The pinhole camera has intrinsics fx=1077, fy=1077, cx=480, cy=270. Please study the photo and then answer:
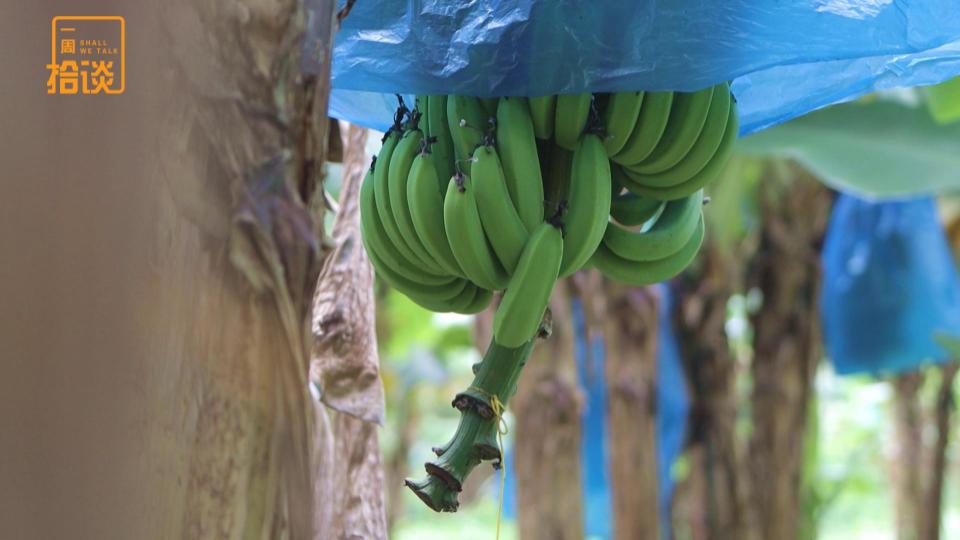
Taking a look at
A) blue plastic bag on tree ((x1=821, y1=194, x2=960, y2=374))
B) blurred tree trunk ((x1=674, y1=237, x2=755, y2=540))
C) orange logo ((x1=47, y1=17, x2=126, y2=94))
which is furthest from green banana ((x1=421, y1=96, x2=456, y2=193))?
blue plastic bag on tree ((x1=821, y1=194, x2=960, y2=374))

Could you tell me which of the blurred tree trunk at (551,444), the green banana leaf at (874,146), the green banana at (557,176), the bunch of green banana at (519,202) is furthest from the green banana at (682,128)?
the green banana leaf at (874,146)

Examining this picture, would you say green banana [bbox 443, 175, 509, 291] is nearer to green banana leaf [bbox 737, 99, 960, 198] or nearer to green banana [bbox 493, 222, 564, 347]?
green banana [bbox 493, 222, 564, 347]

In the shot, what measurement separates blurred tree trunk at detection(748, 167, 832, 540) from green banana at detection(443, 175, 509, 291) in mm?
3111

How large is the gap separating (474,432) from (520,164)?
0.28 meters

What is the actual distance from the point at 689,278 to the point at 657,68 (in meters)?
2.81

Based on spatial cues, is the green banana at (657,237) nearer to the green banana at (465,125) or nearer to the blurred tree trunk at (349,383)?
the green banana at (465,125)

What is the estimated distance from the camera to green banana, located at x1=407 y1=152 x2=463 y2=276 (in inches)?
45.9

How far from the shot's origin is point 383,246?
1.26m

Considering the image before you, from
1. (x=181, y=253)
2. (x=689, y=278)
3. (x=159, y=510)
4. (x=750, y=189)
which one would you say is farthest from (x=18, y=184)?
(x=750, y=189)

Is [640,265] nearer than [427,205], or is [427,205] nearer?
[427,205]

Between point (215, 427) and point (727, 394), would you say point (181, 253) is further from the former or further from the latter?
point (727, 394)

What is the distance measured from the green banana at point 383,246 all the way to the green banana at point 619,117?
0.26 metres

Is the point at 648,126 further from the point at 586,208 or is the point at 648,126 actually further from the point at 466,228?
the point at 466,228

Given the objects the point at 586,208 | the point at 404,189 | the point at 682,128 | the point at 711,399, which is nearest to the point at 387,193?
the point at 404,189
